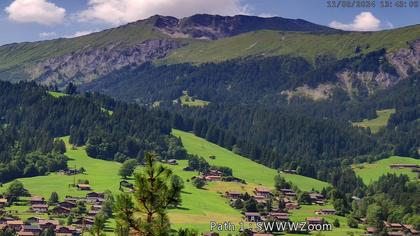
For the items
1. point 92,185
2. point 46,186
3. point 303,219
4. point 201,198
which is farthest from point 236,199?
point 46,186

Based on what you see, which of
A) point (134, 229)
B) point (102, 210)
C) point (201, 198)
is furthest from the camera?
point (201, 198)

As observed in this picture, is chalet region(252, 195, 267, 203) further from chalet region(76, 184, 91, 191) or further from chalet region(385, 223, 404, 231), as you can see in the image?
chalet region(76, 184, 91, 191)

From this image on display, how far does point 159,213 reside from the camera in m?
29.2

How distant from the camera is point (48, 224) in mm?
140750

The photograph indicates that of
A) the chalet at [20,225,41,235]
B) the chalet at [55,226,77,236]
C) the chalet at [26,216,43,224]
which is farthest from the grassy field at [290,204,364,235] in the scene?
the chalet at [20,225,41,235]

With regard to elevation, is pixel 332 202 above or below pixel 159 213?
below

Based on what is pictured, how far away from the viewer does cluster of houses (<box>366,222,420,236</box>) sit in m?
153

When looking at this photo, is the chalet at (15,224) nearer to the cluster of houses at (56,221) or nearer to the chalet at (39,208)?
the cluster of houses at (56,221)

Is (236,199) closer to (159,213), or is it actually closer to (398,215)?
(398,215)

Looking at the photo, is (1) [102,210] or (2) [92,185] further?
(2) [92,185]

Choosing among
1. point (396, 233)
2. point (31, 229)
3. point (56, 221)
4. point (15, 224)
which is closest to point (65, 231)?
point (31, 229)

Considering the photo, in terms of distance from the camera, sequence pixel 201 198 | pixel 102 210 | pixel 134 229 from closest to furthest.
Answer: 1. pixel 134 229
2. pixel 102 210
3. pixel 201 198

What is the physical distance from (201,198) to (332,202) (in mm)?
37180

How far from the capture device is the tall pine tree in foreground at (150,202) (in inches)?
1132
